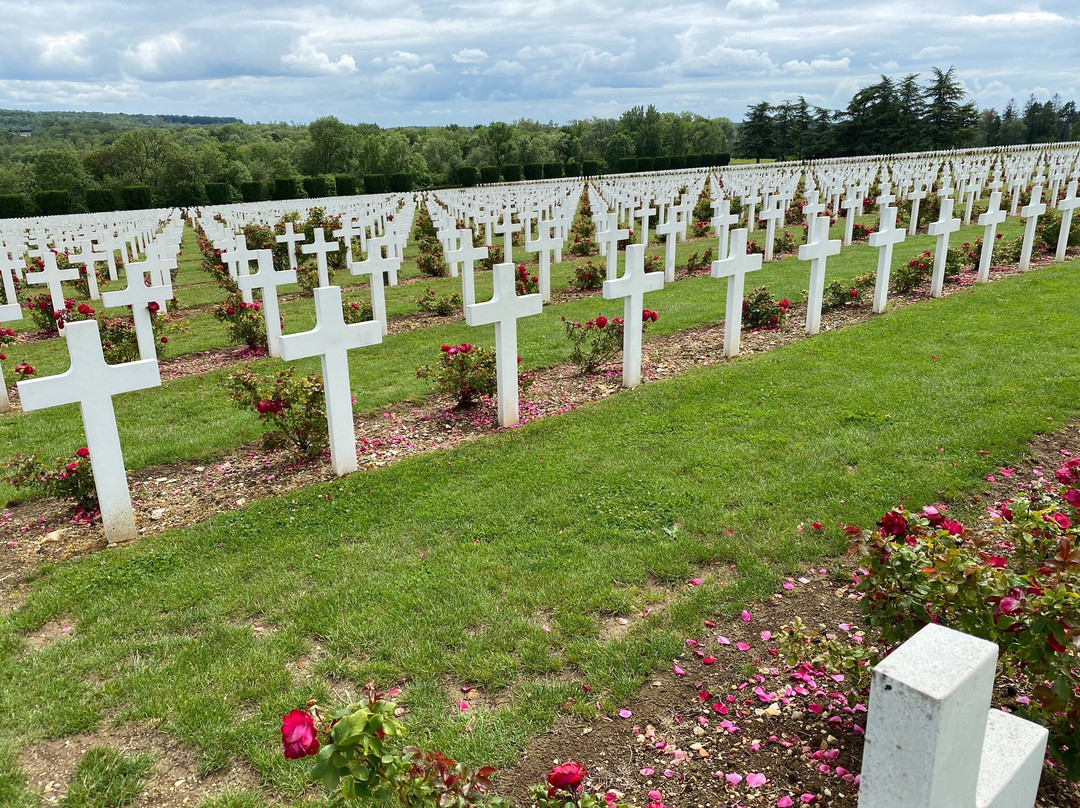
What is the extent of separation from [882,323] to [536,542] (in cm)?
620

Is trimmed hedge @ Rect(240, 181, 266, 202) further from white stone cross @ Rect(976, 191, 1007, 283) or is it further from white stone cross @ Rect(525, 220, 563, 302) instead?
white stone cross @ Rect(976, 191, 1007, 283)

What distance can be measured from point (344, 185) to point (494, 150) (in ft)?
79.8

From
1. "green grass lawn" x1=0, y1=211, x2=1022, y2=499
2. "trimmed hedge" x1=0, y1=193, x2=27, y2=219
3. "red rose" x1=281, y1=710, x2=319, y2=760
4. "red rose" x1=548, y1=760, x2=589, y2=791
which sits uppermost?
"trimmed hedge" x1=0, y1=193, x2=27, y2=219

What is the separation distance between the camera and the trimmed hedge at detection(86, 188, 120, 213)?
44.3 metres

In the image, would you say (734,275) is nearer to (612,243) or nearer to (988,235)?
(612,243)

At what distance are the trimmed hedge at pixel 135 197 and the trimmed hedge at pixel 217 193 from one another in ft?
11.8

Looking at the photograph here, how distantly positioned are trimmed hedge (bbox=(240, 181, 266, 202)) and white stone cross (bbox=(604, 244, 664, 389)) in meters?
46.6

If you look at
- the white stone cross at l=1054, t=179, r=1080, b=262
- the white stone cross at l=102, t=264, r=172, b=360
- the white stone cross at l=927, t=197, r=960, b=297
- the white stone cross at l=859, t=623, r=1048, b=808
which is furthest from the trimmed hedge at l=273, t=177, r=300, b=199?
the white stone cross at l=859, t=623, r=1048, b=808

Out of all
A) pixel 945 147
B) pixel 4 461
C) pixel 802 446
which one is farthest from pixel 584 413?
pixel 945 147

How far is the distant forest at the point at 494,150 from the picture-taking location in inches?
2048

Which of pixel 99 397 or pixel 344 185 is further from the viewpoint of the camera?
pixel 344 185

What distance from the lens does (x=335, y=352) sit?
5.07m

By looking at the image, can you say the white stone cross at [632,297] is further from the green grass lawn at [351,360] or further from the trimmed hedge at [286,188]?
the trimmed hedge at [286,188]

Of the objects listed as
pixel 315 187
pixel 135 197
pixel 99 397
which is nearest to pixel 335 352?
pixel 99 397
